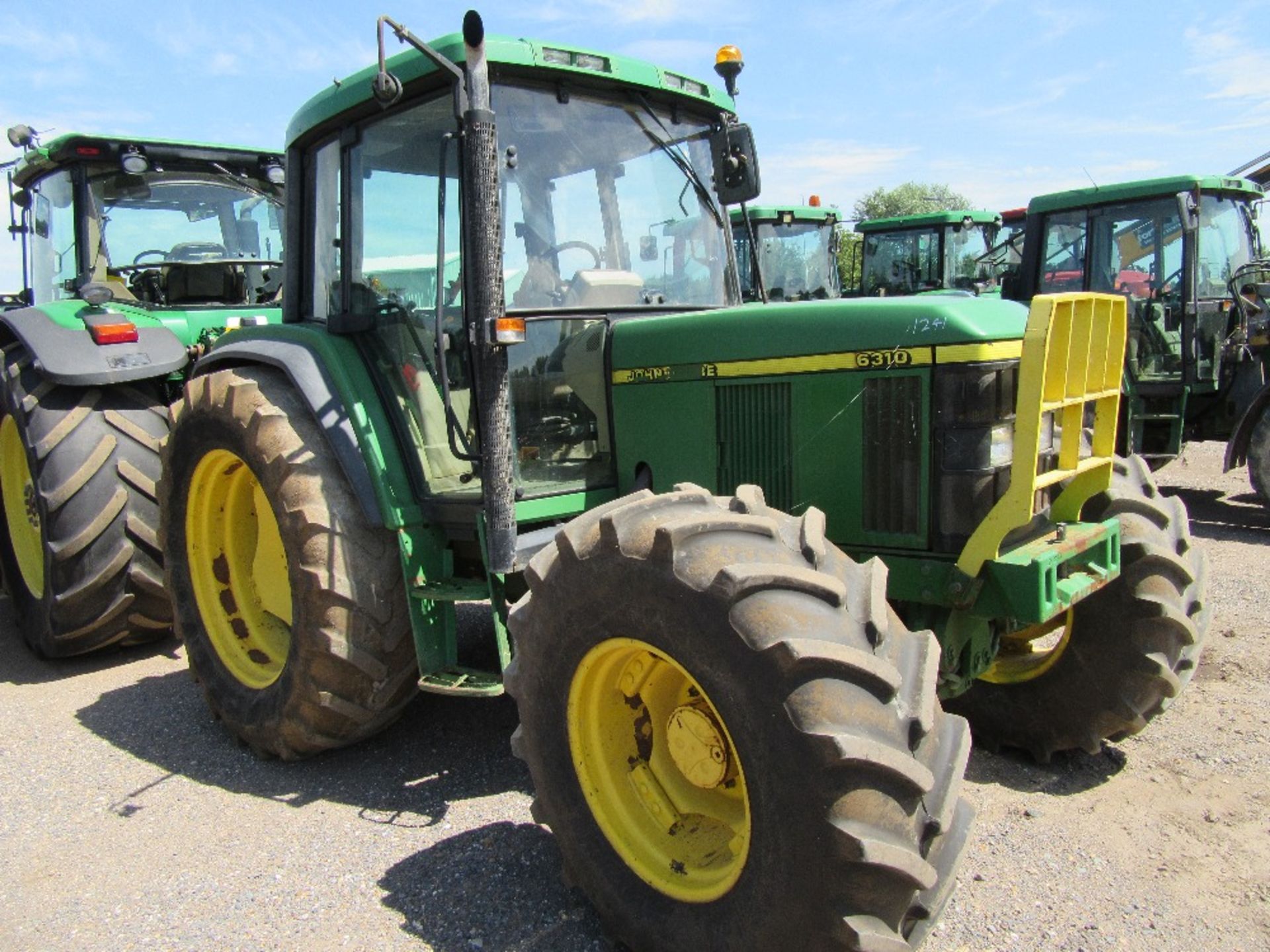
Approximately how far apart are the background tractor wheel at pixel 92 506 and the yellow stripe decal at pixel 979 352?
148 inches

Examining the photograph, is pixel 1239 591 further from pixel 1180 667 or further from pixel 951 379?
pixel 951 379

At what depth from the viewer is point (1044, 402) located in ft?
9.13

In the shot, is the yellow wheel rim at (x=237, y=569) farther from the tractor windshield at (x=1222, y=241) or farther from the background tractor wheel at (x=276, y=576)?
the tractor windshield at (x=1222, y=241)

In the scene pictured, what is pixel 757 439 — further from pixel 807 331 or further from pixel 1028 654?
pixel 1028 654

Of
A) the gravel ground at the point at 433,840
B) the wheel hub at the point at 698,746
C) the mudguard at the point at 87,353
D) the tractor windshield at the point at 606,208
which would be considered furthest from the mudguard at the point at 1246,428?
the mudguard at the point at 87,353

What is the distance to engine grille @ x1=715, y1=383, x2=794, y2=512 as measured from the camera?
3219mm

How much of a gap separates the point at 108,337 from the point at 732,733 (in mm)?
4260

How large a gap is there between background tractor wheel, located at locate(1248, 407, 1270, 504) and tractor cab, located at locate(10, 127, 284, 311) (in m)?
7.36

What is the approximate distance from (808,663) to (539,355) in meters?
1.73

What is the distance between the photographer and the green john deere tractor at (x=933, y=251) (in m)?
14.1

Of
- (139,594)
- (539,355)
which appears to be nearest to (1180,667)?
(539,355)

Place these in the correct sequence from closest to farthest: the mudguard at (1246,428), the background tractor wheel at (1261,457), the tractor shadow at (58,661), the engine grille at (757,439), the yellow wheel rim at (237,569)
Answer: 1. the engine grille at (757,439)
2. the yellow wheel rim at (237,569)
3. the tractor shadow at (58,661)
4. the background tractor wheel at (1261,457)
5. the mudguard at (1246,428)

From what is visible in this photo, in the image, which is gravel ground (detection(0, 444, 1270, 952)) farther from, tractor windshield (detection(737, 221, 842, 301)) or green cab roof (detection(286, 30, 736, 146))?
tractor windshield (detection(737, 221, 842, 301))

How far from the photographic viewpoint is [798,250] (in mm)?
13484
